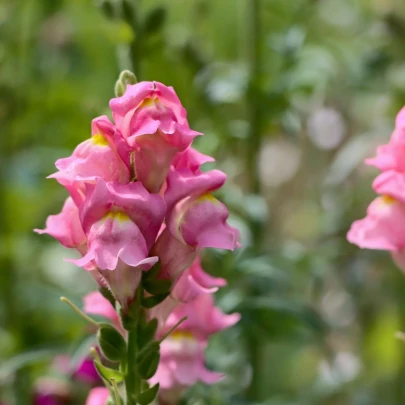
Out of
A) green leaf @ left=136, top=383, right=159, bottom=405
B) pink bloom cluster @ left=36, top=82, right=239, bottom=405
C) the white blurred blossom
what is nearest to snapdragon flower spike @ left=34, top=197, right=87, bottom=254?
pink bloom cluster @ left=36, top=82, right=239, bottom=405

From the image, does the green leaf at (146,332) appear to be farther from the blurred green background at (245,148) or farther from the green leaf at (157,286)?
the blurred green background at (245,148)

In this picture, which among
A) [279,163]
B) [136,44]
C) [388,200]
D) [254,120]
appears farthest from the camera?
[279,163]

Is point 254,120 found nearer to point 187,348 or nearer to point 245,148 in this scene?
point 245,148

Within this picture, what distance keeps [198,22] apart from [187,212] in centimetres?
87

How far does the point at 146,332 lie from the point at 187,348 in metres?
0.12

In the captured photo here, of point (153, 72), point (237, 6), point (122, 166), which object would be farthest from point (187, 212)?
point (237, 6)

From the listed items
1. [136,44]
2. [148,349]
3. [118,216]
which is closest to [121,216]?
[118,216]

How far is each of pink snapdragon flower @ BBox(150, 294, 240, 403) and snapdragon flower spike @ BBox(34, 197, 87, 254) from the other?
13 centimetres

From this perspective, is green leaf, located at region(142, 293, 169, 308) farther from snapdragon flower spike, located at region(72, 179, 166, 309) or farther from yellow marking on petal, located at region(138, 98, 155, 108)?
yellow marking on petal, located at region(138, 98, 155, 108)

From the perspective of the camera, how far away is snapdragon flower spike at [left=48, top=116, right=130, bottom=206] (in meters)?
0.58

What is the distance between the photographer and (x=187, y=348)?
28.7 inches

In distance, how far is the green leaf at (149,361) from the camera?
1.97 ft

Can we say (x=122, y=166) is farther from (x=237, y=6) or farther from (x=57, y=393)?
(x=237, y=6)

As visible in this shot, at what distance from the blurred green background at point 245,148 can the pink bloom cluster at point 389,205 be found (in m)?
0.26
